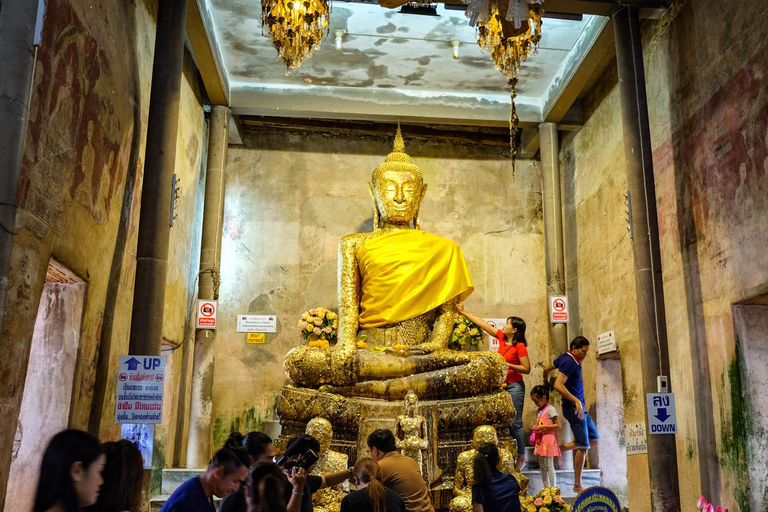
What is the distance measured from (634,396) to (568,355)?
95cm

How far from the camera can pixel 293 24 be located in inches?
232

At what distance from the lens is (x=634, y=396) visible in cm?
730

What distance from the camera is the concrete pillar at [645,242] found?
585 cm

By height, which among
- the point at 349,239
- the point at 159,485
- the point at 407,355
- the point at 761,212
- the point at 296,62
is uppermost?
the point at 296,62

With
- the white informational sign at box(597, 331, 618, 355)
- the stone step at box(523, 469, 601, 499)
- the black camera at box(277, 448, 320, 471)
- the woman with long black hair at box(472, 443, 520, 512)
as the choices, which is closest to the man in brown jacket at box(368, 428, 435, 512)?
the woman with long black hair at box(472, 443, 520, 512)

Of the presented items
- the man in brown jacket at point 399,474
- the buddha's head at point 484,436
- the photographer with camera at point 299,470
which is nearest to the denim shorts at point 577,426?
the buddha's head at point 484,436

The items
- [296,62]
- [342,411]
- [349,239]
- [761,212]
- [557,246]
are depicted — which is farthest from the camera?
[557,246]

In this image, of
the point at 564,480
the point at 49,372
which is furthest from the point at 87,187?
the point at 564,480

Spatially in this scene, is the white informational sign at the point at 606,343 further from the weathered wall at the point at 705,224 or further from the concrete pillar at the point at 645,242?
the concrete pillar at the point at 645,242

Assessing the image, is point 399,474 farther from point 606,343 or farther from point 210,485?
point 606,343

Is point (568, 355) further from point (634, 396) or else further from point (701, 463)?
→ point (701, 463)

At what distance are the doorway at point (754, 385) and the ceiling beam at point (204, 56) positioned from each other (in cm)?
544

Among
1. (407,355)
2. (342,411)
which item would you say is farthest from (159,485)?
(407,355)

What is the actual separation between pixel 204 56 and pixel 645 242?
4.81 m
